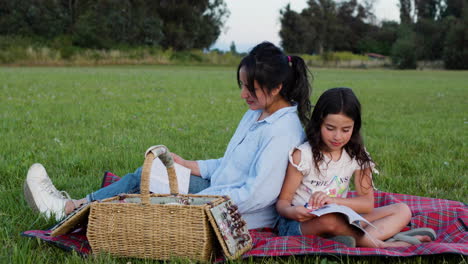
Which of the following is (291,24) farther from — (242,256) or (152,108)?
(242,256)

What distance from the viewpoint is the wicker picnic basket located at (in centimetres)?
255

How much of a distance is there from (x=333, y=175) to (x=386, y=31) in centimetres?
8080

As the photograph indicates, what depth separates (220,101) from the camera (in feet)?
40.1

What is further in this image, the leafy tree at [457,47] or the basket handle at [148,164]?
the leafy tree at [457,47]

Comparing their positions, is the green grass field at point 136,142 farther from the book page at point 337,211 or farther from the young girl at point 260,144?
the young girl at point 260,144

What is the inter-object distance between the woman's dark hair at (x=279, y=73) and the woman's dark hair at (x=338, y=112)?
0.15 metres

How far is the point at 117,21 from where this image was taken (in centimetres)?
4872

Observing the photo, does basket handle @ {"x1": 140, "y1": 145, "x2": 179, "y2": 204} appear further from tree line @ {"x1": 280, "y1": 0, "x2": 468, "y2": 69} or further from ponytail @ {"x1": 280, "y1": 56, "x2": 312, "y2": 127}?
tree line @ {"x1": 280, "y1": 0, "x2": 468, "y2": 69}

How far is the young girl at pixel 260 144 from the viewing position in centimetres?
304

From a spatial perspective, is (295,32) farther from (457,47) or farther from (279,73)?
(279,73)

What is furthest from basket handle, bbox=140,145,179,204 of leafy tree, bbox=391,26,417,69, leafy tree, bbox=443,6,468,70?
leafy tree, bbox=443,6,468,70

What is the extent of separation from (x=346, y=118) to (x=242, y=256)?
3.83 feet

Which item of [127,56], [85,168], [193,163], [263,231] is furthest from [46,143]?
[127,56]

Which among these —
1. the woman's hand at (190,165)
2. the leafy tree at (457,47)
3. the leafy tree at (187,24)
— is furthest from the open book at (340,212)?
the leafy tree at (457,47)
